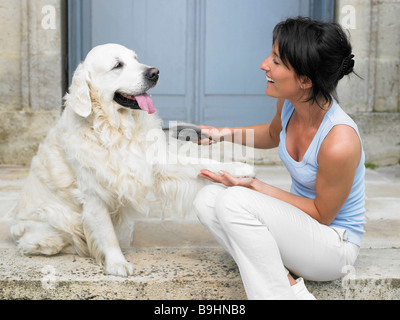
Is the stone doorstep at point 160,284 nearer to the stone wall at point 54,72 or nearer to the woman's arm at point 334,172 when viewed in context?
the woman's arm at point 334,172

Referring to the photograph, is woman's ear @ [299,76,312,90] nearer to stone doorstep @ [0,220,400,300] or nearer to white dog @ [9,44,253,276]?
white dog @ [9,44,253,276]

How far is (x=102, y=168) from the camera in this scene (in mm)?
2402

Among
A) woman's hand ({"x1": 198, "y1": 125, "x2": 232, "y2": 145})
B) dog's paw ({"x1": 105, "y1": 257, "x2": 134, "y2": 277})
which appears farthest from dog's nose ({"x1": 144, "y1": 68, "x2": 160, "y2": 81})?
dog's paw ({"x1": 105, "y1": 257, "x2": 134, "y2": 277})

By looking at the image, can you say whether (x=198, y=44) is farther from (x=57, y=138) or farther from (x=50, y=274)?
(x=50, y=274)

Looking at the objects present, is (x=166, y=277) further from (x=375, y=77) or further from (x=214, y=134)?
(x=375, y=77)

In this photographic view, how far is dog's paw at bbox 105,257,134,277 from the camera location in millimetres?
2352

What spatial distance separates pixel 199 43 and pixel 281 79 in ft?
9.96

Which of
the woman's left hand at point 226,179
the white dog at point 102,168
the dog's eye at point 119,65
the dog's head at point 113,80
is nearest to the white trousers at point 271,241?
the woman's left hand at point 226,179

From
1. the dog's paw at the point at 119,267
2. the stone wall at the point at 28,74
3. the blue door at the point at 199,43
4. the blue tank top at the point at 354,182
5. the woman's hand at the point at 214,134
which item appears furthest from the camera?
the blue door at the point at 199,43

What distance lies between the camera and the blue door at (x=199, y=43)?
4.95 m

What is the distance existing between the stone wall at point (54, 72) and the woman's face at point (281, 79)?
2951mm

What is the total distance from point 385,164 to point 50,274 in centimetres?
367

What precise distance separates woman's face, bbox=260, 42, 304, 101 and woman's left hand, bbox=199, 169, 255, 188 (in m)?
0.39

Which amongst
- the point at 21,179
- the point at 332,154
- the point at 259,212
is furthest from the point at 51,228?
the point at 21,179
